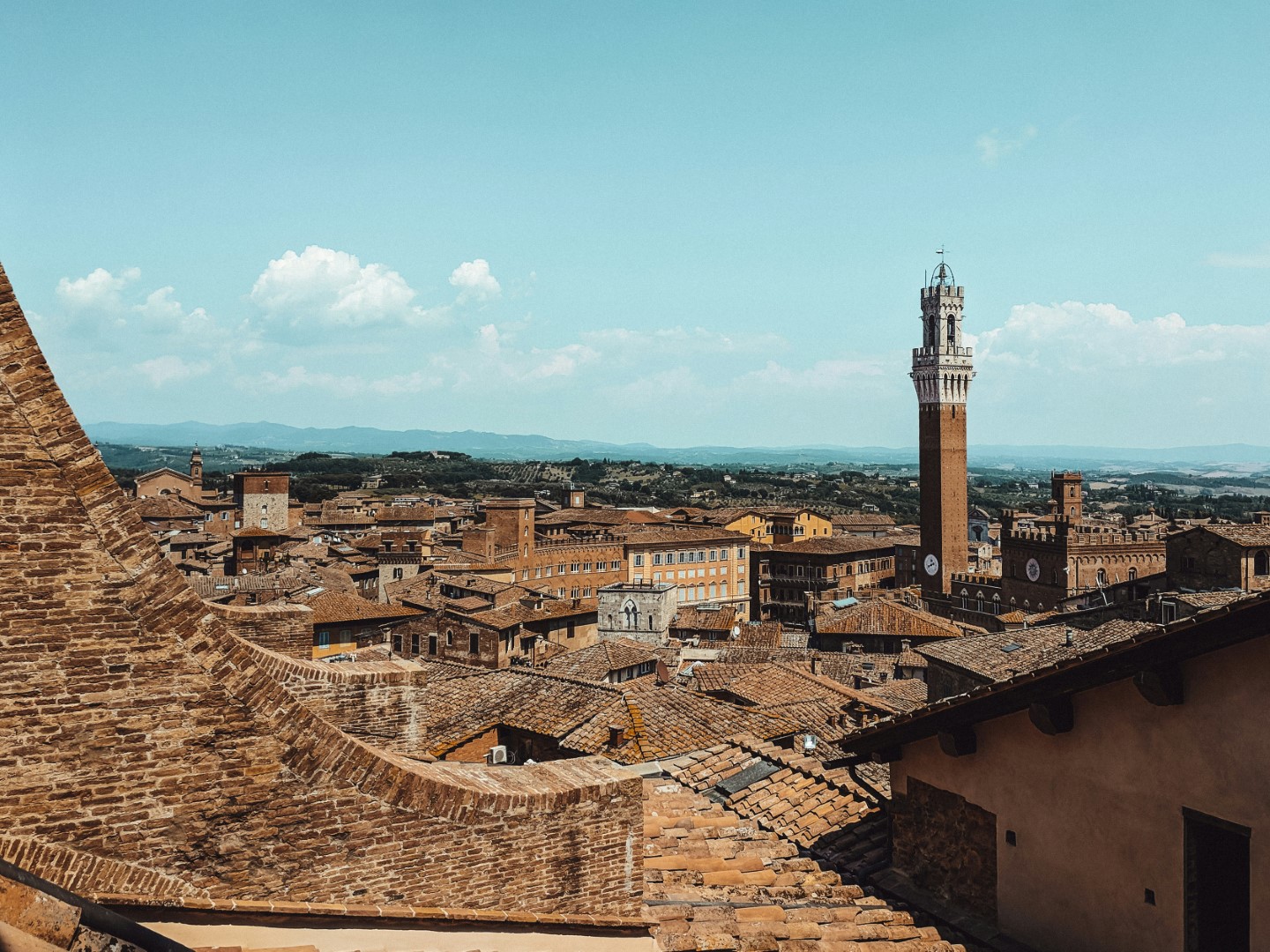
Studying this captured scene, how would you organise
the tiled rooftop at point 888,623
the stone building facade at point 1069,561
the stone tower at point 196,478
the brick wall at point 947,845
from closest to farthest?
the brick wall at point 947,845 < the tiled rooftop at point 888,623 < the stone building facade at point 1069,561 < the stone tower at point 196,478

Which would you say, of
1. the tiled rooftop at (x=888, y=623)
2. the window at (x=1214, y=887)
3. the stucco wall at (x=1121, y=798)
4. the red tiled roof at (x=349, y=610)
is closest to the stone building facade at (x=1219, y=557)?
the tiled rooftop at (x=888, y=623)

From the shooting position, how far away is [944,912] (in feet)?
22.2

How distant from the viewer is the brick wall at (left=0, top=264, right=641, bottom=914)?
4.41m

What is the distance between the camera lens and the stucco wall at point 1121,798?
5.05 meters

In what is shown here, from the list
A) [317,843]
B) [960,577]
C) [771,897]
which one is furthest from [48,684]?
[960,577]

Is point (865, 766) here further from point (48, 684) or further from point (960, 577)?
point (960, 577)

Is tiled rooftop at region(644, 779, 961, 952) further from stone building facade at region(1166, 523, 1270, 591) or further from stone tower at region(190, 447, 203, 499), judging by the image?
stone tower at region(190, 447, 203, 499)

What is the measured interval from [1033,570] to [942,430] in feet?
86.0

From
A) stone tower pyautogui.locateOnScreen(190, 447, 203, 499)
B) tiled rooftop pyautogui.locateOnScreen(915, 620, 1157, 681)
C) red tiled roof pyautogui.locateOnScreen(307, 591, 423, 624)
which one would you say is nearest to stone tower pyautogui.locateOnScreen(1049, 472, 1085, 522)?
red tiled roof pyautogui.locateOnScreen(307, 591, 423, 624)

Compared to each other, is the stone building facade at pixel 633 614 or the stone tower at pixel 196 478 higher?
the stone tower at pixel 196 478

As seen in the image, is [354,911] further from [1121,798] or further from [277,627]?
[277,627]

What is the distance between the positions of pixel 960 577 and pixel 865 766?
Answer: 7564cm

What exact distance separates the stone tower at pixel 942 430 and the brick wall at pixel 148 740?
8661 centimetres

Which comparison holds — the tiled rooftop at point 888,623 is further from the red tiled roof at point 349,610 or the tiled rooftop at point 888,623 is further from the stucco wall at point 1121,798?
the stucco wall at point 1121,798
